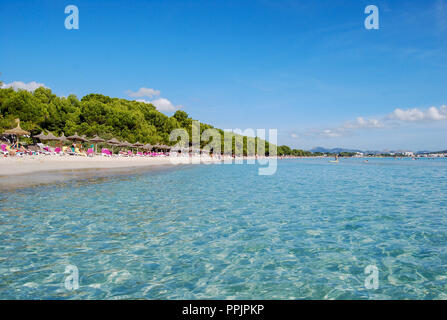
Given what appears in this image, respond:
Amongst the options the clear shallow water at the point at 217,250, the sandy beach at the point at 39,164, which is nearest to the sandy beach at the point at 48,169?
the sandy beach at the point at 39,164

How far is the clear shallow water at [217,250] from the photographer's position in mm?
4910

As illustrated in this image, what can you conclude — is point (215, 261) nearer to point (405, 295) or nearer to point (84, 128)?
point (405, 295)

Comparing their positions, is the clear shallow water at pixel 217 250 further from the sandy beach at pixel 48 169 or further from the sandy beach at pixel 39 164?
the sandy beach at pixel 39 164

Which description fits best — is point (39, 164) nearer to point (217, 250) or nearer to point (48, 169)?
point (48, 169)

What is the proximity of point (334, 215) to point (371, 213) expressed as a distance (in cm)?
172

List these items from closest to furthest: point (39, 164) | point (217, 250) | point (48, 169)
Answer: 1. point (217, 250)
2. point (48, 169)
3. point (39, 164)

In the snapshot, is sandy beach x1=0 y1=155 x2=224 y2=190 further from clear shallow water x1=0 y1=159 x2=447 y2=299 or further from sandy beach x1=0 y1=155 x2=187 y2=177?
clear shallow water x1=0 y1=159 x2=447 y2=299

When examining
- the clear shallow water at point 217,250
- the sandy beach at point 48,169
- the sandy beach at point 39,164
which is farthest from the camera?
the sandy beach at point 39,164

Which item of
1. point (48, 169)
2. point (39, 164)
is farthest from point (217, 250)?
point (39, 164)

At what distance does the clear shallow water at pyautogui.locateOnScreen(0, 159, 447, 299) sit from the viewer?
4.91m

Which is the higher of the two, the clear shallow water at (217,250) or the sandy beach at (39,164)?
the sandy beach at (39,164)

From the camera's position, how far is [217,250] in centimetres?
689

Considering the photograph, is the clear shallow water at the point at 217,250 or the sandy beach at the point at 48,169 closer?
the clear shallow water at the point at 217,250
